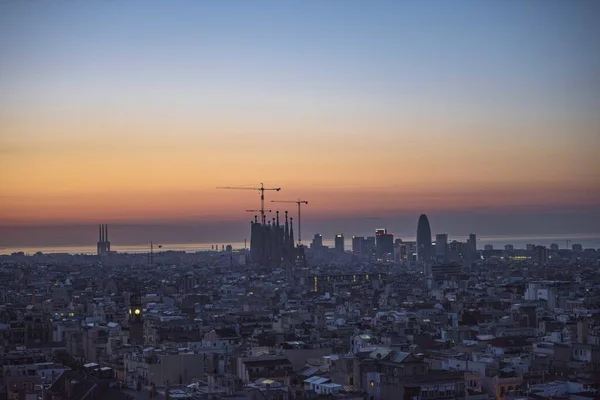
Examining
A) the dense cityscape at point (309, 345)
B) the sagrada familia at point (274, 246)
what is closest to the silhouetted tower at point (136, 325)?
the dense cityscape at point (309, 345)

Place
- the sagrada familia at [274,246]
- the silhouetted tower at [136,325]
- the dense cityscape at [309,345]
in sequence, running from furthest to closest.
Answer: the sagrada familia at [274,246], the silhouetted tower at [136,325], the dense cityscape at [309,345]

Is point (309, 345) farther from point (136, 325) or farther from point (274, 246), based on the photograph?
point (274, 246)

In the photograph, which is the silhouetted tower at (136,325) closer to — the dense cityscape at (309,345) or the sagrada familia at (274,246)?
the dense cityscape at (309,345)

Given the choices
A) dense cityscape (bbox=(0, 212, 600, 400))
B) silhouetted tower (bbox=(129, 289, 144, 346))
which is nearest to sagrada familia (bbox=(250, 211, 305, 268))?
dense cityscape (bbox=(0, 212, 600, 400))

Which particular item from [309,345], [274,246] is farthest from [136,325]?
[274,246]

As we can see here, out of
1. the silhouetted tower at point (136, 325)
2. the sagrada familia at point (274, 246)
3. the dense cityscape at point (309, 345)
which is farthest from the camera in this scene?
the sagrada familia at point (274, 246)

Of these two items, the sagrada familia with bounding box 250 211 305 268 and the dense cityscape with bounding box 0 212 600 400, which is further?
the sagrada familia with bounding box 250 211 305 268

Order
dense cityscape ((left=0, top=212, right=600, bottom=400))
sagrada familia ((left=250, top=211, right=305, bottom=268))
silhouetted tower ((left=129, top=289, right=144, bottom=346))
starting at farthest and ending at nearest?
sagrada familia ((left=250, top=211, right=305, bottom=268))
silhouetted tower ((left=129, top=289, right=144, bottom=346))
dense cityscape ((left=0, top=212, right=600, bottom=400))

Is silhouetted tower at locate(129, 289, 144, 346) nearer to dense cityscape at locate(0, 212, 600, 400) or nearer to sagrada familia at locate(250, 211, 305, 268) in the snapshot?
dense cityscape at locate(0, 212, 600, 400)
